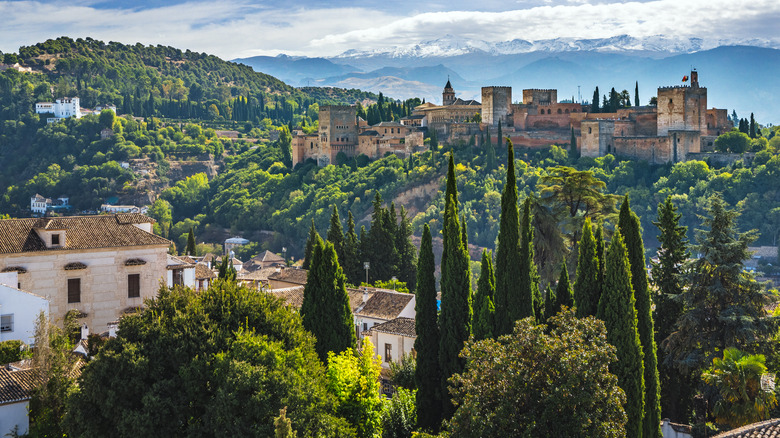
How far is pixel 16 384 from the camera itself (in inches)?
700

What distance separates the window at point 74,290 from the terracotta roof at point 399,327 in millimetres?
8666

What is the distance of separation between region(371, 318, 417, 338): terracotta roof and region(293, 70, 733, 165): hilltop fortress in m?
53.3

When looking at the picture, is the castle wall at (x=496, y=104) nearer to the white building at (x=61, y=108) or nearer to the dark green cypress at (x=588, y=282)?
the dark green cypress at (x=588, y=282)

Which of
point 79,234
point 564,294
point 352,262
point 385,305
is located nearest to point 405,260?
point 352,262

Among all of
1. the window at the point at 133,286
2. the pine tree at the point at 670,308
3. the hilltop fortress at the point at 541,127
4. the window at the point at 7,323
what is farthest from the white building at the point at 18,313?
the hilltop fortress at the point at 541,127

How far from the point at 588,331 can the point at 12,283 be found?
1516 centimetres

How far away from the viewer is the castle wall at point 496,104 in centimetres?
8288

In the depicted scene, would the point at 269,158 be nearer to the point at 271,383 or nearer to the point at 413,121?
the point at 413,121

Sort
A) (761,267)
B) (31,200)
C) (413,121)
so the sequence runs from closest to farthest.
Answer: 1. (761,267)
2. (413,121)
3. (31,200)

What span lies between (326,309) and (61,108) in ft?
415

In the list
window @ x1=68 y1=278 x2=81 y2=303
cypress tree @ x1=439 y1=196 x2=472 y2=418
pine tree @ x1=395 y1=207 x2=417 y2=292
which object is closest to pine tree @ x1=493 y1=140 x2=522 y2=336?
cypress tree @ x1=439 y1=196 x2=472 y2=418

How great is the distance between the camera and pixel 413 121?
90.6 meters

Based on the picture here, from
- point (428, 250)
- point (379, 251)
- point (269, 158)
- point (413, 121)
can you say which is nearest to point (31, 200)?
point (269, 158)

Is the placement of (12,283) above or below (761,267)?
above
